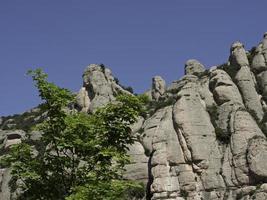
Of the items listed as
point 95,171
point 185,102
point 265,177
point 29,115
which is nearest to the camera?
point 95,171

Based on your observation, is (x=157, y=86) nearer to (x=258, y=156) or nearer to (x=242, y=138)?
(x=242, y=138)

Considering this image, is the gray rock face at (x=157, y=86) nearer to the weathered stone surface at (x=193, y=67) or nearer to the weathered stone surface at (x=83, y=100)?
the weathered stone surface at (x=193, y=67)

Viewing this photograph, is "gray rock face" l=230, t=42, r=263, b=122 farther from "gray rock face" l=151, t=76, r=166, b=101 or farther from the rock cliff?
"gray rock face" l=151, t=76, r=166, b=101

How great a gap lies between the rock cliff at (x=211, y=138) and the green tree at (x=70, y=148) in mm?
36867

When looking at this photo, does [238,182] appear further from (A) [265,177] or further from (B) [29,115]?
(B) [29,115]

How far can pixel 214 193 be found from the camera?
53594 millimetres

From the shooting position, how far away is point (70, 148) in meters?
13.6

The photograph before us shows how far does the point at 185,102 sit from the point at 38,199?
49.5 metres

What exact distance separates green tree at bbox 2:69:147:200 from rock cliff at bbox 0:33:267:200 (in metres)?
36.9

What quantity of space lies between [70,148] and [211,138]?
47.2 m

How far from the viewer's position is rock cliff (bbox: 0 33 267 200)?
53.6 meters

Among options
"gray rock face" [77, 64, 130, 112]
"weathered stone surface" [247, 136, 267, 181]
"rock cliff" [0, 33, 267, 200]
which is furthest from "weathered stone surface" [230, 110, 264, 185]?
"gray rock face" [77, 64, 130, 112]

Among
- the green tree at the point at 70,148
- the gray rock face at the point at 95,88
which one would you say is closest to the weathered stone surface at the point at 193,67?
the gray rock face at the point at 95,88

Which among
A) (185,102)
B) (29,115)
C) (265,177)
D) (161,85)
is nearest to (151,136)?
(185,102)
